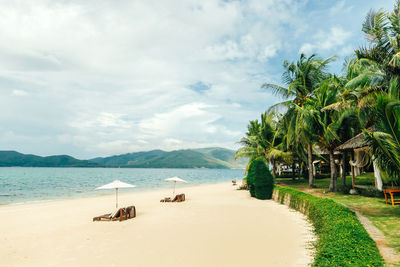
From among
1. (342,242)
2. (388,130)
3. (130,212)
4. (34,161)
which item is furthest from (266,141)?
(34,161)

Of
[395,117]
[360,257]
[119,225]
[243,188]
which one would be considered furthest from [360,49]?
[243,188]

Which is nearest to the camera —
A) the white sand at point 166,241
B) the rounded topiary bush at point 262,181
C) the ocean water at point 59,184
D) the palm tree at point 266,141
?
the white sand at point 166,241

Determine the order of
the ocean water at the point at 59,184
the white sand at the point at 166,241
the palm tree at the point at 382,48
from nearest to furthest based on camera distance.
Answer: the white sand at the point at 166,241 → the palm tree at the point at 382,48 → the ocean water at the point at 59,184

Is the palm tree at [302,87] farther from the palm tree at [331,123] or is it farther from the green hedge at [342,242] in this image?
the green hedge at [342,242]

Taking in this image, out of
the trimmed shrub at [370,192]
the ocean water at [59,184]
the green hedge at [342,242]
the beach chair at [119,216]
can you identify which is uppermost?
the green hedge at [342,242]

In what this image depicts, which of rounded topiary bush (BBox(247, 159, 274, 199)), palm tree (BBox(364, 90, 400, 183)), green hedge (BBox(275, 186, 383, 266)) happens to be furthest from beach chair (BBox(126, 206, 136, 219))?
palm tree (BBox(364, 90, 400, 183))

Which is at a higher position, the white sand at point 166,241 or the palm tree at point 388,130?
the palm tree at point 388,130

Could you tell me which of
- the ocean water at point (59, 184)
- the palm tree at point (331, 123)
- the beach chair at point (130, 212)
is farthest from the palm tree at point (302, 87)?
the ocean water at point (59, 184)

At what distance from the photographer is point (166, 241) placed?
7445 mm

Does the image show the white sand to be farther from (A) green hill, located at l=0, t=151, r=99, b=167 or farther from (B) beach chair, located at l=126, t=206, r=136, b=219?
(A) green hill, located at l=0, t=151, r=99, b=167

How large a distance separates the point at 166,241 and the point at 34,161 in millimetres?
201404

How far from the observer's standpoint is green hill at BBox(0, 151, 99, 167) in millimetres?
165875

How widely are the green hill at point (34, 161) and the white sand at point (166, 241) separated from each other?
188 meters

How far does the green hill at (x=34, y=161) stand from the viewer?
16588 centimetres
